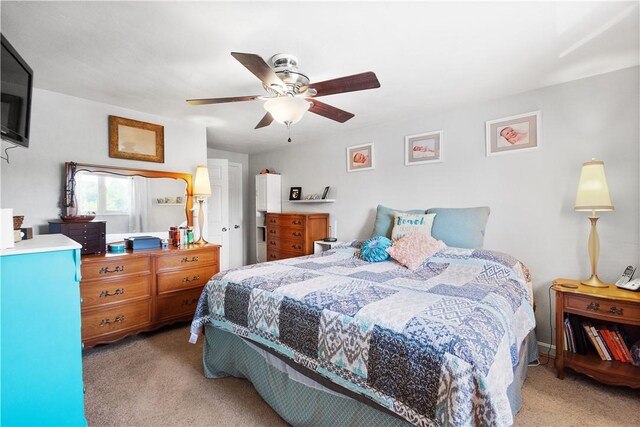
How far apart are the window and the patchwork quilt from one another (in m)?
1.71

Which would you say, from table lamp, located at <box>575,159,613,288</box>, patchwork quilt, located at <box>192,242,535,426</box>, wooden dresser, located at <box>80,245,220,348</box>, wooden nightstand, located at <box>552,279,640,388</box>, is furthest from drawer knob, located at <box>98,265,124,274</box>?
table lamp, located at <box>575,159,613,288</box>

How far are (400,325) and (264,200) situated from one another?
387 cm

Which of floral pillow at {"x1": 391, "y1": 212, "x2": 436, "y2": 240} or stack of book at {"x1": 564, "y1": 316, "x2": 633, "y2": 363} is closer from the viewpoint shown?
stack of book at {"x1": 564, "y1": 316, "x2": 633, "y2": 363}

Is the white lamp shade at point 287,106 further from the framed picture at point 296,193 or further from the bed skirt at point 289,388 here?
the framed picture at point 296,193

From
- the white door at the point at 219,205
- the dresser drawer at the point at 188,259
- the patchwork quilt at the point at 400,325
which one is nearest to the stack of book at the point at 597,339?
the patchwork quilt at the point at 400,325

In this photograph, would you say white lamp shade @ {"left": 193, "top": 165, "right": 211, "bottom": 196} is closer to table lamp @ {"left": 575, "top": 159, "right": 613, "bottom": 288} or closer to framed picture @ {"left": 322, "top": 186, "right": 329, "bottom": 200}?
framed picture @ {"left": 322, "top": 186, "right": 329, "bottom": 200}

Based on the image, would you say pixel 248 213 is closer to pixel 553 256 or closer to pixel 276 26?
pixel 276 26

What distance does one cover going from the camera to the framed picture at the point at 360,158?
377 centimetres

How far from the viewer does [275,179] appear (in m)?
4.89

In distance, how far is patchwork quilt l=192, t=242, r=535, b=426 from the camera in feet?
3.45

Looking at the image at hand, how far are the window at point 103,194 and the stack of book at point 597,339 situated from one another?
13.7 ft

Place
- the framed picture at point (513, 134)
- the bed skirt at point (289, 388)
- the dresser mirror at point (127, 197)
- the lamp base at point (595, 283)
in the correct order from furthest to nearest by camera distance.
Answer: the dresser mirror at point (127, 197), the framed picture at point (513, 134), the lamp base at point (595, 283), the bed skirt at point (289, 388)

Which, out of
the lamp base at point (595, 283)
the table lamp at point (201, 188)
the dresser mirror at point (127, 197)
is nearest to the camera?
the lamp base at point (595, 283)

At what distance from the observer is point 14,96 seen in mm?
1581
